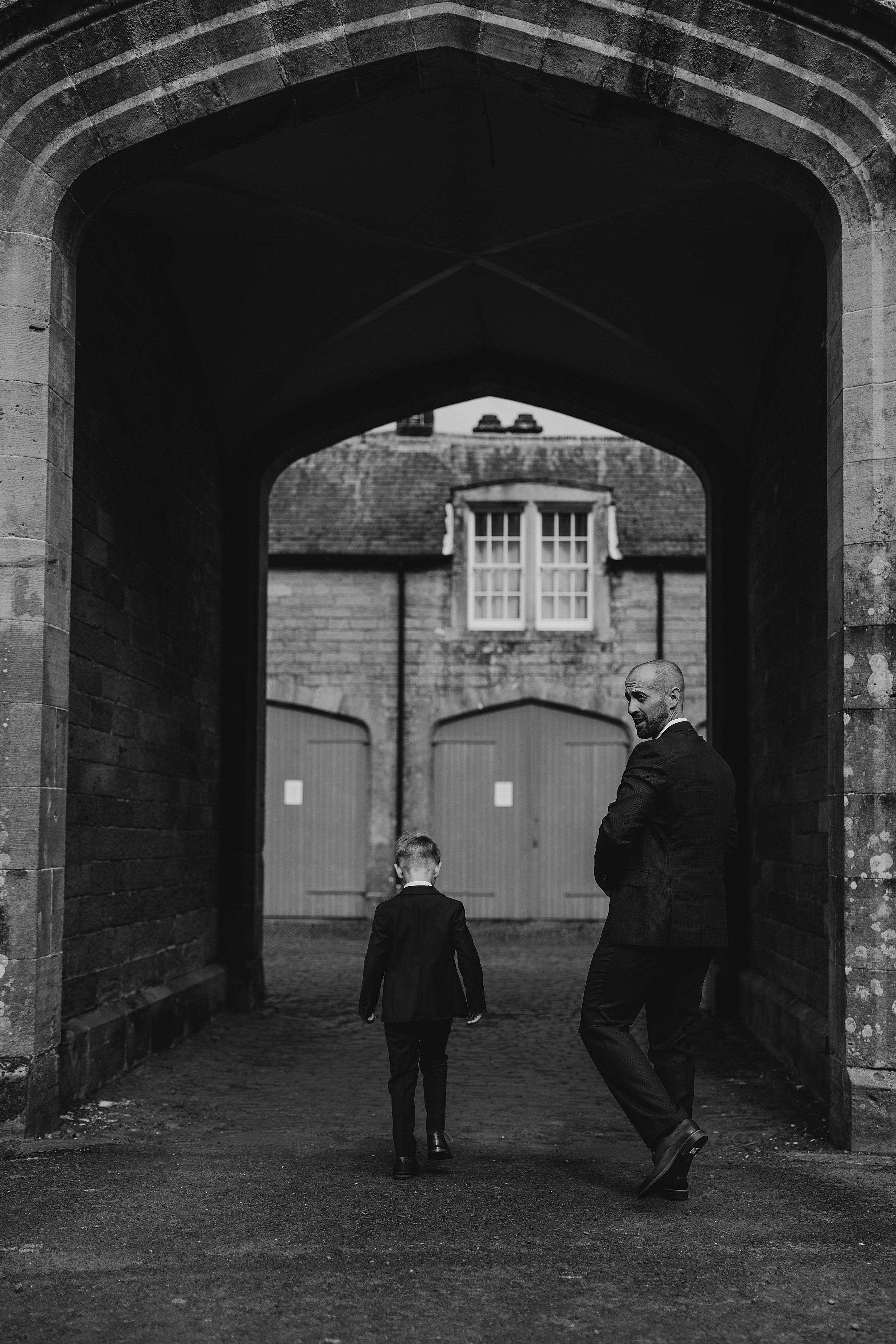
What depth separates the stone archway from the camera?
18.7ft

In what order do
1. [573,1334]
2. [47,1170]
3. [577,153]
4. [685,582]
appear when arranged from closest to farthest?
[573,1334] → [47,1170] → [577,153] → [685,582]

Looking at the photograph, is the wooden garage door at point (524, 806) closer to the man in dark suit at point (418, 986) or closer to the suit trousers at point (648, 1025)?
the man in dark suit at point (418, 986)

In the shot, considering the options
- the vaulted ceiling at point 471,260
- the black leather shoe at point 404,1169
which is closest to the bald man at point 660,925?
the black leather shoe at point 404,1169

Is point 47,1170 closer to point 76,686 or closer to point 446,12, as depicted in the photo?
point 76,686

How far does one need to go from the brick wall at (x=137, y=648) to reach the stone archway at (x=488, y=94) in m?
1.28

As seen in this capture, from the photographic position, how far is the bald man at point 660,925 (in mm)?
4789

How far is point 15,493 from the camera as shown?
588 centimetres

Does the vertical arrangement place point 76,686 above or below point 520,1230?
above

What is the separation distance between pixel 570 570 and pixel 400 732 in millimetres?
3272

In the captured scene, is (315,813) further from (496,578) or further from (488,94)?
(488,94)

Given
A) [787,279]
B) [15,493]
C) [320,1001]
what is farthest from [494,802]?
[15,493]

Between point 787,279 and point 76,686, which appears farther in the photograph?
point 787,279

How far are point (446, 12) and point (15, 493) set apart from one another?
2703 mm

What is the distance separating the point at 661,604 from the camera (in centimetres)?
1998
